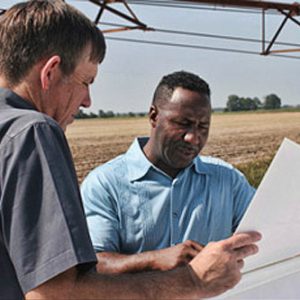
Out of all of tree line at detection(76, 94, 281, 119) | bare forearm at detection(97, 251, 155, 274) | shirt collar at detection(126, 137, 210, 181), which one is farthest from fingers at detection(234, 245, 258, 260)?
tree line at detection(76, 94, 281, 119)

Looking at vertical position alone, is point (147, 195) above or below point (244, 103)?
above

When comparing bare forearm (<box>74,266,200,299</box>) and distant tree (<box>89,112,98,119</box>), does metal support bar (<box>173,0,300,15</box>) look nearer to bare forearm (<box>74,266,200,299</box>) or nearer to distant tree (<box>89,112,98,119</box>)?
distant tree (<box>89,112,98,119</box>)

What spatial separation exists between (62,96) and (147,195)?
2.15 feet

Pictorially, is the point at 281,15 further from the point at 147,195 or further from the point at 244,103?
the point at 147,195

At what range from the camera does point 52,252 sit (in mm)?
605

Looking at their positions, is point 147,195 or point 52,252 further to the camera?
point 147,195

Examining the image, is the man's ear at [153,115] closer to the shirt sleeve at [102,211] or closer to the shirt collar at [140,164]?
the shirt collar at [140,164]

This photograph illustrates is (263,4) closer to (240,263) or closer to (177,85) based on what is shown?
(177,85)

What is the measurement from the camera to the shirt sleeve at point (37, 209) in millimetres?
598

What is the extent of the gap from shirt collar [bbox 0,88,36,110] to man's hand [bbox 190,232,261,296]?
0.35 metres

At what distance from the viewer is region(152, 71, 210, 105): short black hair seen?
146 centimetres

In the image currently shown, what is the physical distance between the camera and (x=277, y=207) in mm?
838

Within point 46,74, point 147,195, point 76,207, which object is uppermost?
point 46,74

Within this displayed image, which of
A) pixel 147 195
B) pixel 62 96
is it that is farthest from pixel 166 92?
pixel 62 96
